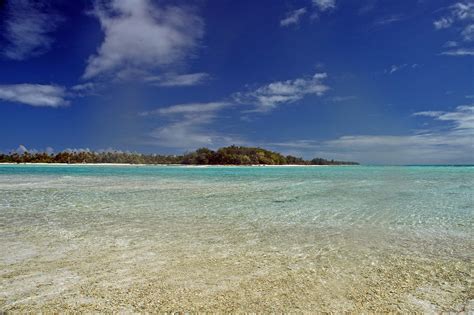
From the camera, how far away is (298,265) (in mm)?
3561

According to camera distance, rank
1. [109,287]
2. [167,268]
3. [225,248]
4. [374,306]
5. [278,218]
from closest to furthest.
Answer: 1. [374,306]
2. [109,287]
3. [167,268]
4. [225,248]
5. [278,218]

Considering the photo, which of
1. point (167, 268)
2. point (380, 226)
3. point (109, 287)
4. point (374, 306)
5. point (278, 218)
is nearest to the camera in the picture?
point (374, 306)

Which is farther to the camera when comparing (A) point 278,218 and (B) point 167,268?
(A) point 278,218

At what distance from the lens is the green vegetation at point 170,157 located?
75188 mm

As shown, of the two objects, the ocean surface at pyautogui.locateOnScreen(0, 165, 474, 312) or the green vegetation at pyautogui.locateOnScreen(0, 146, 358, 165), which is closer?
the ocean surface at pyautogui.locateOnScreen(0, 165, 474, 312)

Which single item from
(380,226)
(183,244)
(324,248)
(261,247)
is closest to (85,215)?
(183,244)

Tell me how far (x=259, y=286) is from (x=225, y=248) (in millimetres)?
1327

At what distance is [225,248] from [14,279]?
2267mm

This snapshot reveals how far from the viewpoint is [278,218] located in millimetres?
6496

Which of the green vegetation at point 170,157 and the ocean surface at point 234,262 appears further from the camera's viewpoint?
the green vegetation at point 170,157

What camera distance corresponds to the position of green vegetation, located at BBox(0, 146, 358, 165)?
7519 cm

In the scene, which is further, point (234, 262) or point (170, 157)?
point (170, 157)

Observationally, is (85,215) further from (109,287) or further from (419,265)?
(419,265)

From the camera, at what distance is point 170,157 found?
313 ft
